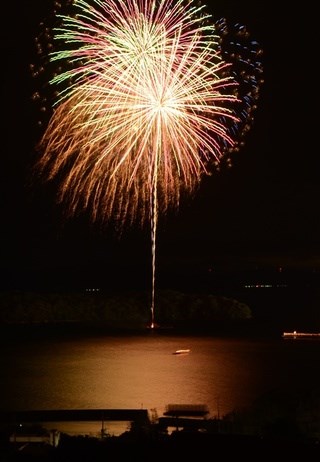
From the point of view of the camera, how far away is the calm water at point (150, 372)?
60.1 feet

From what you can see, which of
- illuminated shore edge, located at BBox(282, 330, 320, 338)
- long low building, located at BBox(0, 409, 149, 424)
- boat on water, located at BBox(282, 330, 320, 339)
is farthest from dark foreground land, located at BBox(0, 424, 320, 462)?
illuminated shore edge, located at BBox(282, 330, 320, 338)

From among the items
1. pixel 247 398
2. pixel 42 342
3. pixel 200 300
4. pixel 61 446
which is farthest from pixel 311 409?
pixel 200 300

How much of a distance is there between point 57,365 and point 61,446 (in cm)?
2131

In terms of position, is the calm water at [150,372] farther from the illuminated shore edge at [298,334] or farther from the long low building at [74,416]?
the long low building at [74,416]

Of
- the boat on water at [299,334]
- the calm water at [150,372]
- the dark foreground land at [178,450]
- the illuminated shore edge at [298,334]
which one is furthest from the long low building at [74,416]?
the illuminated shore edge at [298,334]

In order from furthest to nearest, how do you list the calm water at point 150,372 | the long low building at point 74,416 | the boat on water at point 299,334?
the boat on water at point 299,334 < the calm water at point 150,372 < the long low building at point 74,416

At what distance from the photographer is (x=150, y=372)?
24.5 m

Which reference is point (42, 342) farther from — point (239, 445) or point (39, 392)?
point (239, 445)

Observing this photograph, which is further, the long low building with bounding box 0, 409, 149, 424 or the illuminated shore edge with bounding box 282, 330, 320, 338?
the illuminated shore edge with bounding box 282, 330, 320, 338

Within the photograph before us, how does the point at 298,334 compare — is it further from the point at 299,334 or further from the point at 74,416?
the point at 74,416

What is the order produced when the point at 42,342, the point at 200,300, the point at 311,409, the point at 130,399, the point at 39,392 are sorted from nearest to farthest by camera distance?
the point at 311,409 < the point at 130,399 < the point at 39,392 < the point at 42,342 < the point at 200,300

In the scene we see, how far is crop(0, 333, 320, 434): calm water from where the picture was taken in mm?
18328

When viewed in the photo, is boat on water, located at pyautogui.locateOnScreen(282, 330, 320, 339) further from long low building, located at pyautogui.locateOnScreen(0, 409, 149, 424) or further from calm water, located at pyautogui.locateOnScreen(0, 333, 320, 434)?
long low building, located at pyautogui.locateOnScreen(0, 409, 149, 424)

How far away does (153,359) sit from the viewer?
28969 mm
